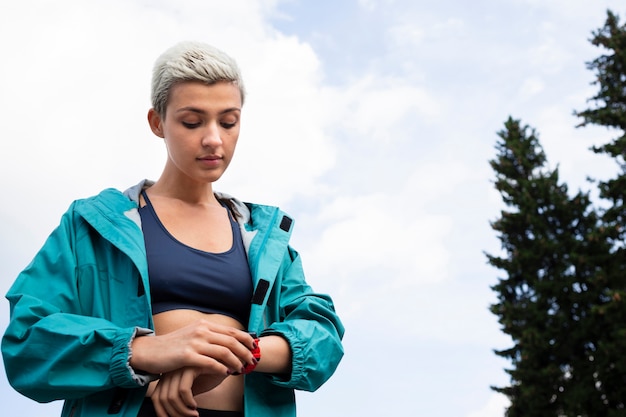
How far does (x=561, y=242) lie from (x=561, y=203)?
4.84ft

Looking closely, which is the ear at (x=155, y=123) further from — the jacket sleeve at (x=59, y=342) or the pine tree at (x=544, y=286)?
the pine tree at (x=544, y=286)

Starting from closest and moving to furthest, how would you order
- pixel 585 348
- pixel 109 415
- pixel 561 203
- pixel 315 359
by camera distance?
pixel 109 415
pixel 315 359
pixel 585 348
pixel 561 203

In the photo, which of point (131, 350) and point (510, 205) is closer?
point (131, 350)

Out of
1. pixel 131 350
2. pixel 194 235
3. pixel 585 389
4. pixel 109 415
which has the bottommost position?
pixel 109 415

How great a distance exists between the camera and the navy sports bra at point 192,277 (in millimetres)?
2674

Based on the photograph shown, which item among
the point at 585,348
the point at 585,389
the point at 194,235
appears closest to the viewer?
the point at 194,235

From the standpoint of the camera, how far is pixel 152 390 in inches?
100

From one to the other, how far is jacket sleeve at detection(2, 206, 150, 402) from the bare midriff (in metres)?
0.20

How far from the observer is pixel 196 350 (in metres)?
2.29

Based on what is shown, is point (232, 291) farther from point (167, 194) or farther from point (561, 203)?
point (561, 203)

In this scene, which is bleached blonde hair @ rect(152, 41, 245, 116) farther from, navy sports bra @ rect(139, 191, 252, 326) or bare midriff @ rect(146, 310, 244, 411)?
bare midriff @ rect(146, 310, 244, 411)

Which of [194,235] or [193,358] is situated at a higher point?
[194,235]

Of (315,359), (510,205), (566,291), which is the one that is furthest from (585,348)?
(315,359)

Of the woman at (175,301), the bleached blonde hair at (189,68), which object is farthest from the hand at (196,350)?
the bleached blonde hair at (189,68)
